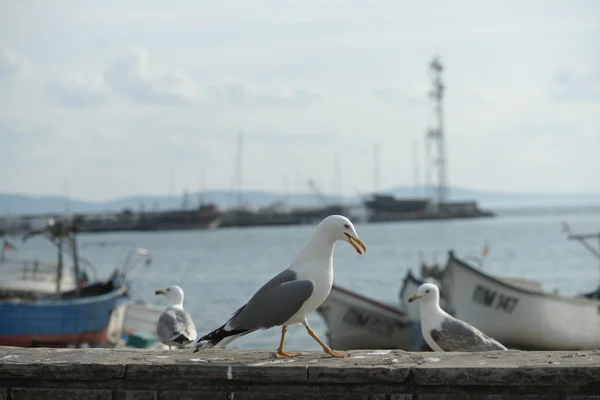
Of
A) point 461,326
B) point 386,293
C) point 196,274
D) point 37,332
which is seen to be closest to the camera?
point 461,326

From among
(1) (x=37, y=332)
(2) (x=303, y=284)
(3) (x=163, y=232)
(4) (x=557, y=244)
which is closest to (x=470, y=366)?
(2) (x=303, y=284)

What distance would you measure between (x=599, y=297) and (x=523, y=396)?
18815 mm

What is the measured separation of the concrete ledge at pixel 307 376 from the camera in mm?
5074

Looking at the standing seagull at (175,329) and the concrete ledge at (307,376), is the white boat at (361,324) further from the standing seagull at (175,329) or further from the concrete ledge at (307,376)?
the concrete ledge at (307,376)

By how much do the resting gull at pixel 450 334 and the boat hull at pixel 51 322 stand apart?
14.3m

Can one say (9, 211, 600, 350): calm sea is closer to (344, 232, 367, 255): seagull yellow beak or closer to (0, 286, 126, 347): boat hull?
(0, 286, 126, 347): boat hull

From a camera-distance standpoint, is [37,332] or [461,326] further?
[37,332]

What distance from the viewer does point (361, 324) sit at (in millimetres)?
22719

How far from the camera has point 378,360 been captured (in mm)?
5590

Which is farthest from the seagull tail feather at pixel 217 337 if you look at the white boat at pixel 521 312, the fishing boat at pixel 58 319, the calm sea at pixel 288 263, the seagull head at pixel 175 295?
the calm sea at pixel 288 263

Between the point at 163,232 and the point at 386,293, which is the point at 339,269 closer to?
the point at 386,293

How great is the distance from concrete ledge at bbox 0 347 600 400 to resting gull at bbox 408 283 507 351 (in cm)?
257

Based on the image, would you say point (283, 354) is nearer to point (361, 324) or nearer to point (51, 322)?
point (51, 322)

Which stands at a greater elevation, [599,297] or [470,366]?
[470,366]
